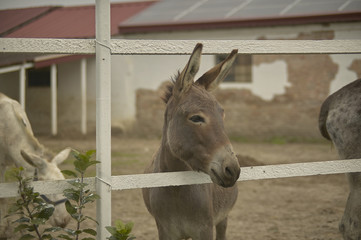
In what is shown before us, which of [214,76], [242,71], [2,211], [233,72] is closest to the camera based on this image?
[214,76]

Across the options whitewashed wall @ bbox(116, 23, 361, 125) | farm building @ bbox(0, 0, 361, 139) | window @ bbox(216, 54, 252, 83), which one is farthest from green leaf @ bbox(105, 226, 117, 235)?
window @ bbox(216, 54, 252, 83)

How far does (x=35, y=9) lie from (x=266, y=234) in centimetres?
1511

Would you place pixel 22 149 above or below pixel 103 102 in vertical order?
below

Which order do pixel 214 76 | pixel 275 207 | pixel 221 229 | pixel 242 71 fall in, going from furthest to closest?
pixel 242 71
pixel 275 207
pixel 221 229
pixel 214 76

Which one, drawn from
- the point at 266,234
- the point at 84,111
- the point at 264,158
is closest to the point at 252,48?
the point at 266,234

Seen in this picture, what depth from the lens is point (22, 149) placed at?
5.11 metres

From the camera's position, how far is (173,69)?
47.8 feet

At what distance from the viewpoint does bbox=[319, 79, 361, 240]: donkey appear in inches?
134

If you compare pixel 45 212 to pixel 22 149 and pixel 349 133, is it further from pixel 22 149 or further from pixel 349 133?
pixel 22 149

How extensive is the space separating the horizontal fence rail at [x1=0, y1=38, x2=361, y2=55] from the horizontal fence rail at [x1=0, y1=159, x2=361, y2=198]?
744mm

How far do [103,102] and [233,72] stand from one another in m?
13.0

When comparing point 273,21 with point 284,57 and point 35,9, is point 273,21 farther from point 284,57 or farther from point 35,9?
point 35,9

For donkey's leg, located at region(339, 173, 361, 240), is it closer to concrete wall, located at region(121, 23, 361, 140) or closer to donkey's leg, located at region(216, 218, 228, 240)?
Result: donkey's leg, located at region(216, 218, 228, 240)

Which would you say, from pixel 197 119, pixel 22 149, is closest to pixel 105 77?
pixel 197 119
